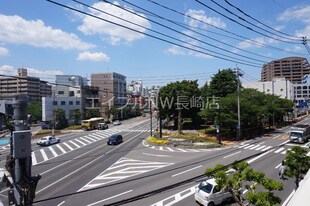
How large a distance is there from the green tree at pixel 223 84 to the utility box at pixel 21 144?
5716 cm

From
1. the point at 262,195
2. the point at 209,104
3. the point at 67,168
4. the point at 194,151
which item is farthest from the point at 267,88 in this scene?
the point at 262,195

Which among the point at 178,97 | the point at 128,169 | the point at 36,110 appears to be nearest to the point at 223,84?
the point at 178,97

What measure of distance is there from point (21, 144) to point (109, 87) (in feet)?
337

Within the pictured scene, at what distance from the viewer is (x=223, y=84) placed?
61750 mm

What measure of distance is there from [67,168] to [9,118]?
20.9m

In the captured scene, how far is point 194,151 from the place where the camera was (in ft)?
121

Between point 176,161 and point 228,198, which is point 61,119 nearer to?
point 176,161

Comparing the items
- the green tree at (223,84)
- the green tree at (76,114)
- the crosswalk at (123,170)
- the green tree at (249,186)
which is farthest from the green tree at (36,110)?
→ the green tree at (249,186)

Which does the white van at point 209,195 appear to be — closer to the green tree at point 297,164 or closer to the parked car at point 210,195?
the parked car at point 210,195

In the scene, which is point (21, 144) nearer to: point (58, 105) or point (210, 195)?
point (210, 195)

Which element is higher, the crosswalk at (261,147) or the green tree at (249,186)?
the green tree at (249,186)

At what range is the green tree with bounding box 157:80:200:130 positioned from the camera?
5553cm

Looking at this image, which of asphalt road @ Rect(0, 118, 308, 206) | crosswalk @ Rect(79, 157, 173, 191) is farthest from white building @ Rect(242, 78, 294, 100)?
crosswalk @ Rect(79, 157, 173, 191)

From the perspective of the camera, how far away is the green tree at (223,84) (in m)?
61.5
